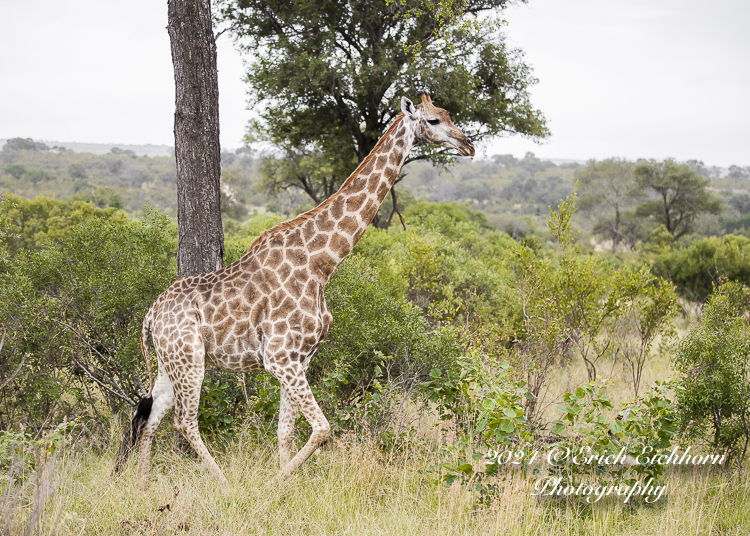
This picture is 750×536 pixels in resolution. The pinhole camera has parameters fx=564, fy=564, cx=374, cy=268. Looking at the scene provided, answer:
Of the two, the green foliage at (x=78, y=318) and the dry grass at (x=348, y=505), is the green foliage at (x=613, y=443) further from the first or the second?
the green foliage at (x=78, y=318)

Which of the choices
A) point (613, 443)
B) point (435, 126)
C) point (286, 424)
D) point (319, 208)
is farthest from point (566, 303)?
point (286, 424)

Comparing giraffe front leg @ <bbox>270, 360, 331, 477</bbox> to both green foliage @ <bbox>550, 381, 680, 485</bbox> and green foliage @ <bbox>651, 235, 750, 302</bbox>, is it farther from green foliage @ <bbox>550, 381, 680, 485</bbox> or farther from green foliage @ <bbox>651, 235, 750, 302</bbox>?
green foliage @ <bbox>651, 235, 750, 302</bbox>

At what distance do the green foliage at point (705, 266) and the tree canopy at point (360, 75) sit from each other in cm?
562

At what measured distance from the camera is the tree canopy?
14523 millimetres

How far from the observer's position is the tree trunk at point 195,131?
511 cm

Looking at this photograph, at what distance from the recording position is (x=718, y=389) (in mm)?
4863

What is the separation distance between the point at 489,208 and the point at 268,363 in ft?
182

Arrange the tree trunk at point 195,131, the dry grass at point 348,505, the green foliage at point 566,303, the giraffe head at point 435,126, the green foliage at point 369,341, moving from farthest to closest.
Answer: the green foliage at point 566,303
the green foliage at point 369,341
the tree trunk at point 195,131
the giraffe head at point 435,126
the dry grass at point 348,505

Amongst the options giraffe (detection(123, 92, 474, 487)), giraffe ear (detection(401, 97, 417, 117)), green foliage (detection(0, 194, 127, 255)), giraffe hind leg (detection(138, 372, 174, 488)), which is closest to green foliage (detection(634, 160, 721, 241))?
green foliage (detection(0, 194, 127, 255))

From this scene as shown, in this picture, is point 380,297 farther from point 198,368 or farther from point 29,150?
point 29,150

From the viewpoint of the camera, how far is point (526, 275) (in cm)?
722

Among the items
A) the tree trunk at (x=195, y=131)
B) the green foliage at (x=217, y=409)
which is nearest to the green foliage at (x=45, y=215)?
the tree trunk at (x=195, y=131)

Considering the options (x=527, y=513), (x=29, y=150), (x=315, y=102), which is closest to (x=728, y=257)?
(x=315, y=102)

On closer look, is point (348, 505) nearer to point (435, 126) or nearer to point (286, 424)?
point (286, 424)
